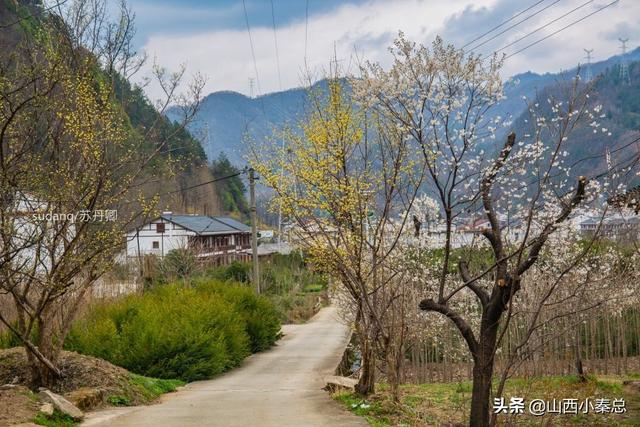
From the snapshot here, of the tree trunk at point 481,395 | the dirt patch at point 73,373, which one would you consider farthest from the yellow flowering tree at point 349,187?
the dirt patch at point 73,373

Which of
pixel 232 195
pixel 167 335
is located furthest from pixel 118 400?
pixel 232 195

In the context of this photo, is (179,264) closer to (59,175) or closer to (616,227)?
(59,175)

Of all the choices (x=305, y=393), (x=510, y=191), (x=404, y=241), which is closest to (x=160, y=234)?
(x=404, y=241)

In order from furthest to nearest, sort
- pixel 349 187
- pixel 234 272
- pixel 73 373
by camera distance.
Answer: pixel 234 272 → pixel 73 373 → pixel 349 187

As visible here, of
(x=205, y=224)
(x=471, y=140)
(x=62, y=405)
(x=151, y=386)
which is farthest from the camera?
(x=205, y=224)

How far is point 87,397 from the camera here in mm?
8508

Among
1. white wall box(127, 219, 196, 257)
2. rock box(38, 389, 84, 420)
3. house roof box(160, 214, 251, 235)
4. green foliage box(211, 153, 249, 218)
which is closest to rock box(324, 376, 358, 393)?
rock box(38, 389, 84, 420)

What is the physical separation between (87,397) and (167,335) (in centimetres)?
406

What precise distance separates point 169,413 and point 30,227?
9.90 ft

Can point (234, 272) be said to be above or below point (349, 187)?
below

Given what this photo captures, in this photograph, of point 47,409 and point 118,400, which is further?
point 118,400

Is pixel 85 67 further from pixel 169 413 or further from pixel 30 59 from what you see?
pixel 169 413

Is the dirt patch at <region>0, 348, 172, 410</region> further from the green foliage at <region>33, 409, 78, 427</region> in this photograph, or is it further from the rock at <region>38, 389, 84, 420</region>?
the green foliage at <region>33, 409, 78, 427</region>

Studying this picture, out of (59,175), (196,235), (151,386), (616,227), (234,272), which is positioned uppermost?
(196,235)
